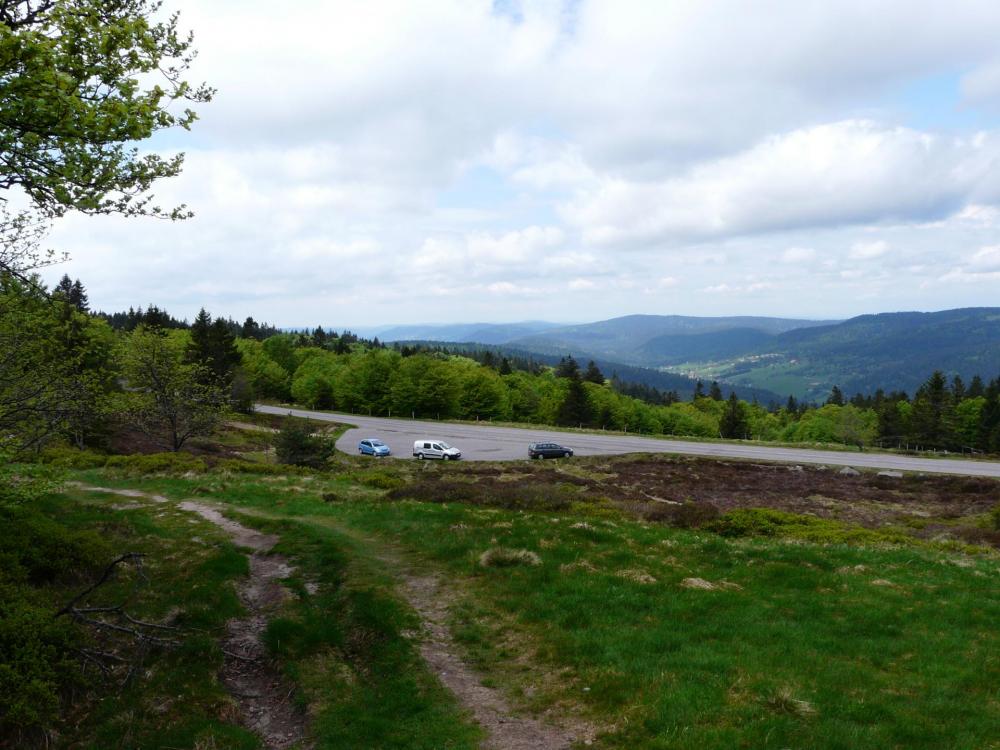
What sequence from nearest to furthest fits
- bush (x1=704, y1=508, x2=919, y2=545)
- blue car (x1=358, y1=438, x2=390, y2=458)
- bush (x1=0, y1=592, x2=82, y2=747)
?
bush (x1=0, y1=592, x2=82, y2=747), bush (x1=704, y1=508, x2=919, y2=545), blue car (x1=358, y1=438, x2=390, y2=458)

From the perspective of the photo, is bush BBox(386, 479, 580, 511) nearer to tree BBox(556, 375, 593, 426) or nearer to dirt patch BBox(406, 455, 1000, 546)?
dirt patch BBox(406, 455, 1000, 546)

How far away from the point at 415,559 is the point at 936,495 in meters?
40.3

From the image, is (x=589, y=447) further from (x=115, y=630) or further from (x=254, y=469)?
(x=115, y=630)

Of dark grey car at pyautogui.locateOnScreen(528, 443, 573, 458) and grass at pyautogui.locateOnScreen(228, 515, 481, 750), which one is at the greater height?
grass at pyautogui.locateOnScreen(228, 515, 481, 750)

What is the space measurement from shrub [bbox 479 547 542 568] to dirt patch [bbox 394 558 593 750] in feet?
5.37

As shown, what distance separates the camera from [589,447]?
60.7 m

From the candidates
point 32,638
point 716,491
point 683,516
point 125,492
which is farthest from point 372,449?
point 32,638

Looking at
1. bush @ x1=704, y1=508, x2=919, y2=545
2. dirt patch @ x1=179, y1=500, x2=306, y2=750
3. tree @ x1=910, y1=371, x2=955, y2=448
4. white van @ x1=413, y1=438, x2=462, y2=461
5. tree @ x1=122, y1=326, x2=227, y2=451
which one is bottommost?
tree @ x1=910, y1=371, x2=955, y2=448

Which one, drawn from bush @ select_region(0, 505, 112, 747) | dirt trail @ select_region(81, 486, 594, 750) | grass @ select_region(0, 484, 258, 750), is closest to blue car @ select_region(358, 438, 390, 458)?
grass @ select_region(0, 484, 258, 750)

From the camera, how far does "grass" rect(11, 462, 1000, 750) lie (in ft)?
24.1

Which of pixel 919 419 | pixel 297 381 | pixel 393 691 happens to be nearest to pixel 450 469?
pixel 393 691

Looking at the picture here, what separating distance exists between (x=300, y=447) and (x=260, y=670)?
32916 mm

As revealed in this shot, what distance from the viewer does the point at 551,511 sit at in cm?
2323

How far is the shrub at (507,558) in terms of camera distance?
13.9 m
